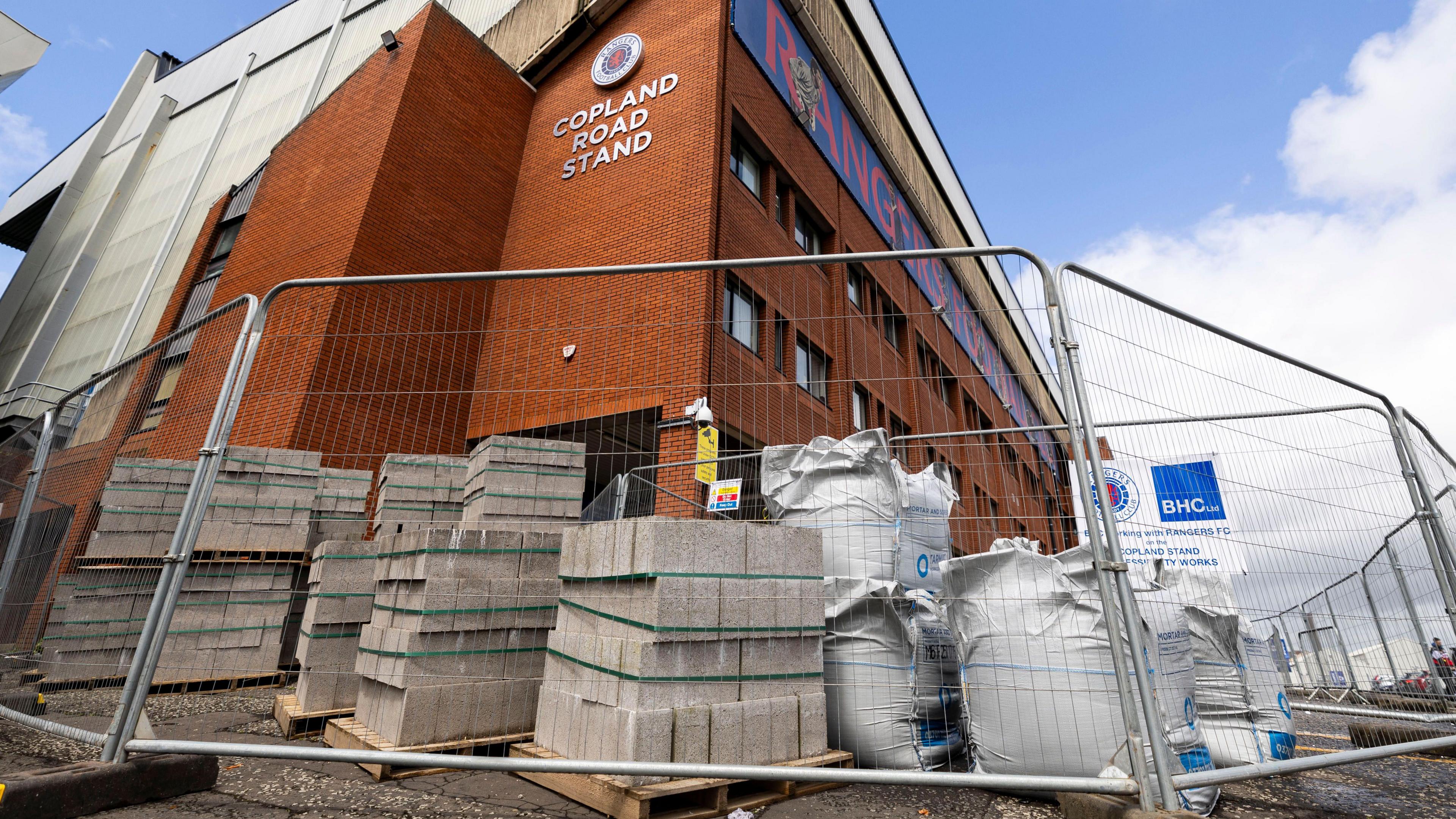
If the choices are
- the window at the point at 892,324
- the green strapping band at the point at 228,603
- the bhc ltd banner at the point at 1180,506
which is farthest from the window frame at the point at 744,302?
the green strapping band at the point at 228,603

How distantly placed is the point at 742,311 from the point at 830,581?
6.98m

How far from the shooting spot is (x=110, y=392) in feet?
18.4

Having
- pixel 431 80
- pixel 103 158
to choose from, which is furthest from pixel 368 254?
pixel 103 158

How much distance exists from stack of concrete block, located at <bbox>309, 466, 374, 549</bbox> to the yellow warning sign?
347 cm

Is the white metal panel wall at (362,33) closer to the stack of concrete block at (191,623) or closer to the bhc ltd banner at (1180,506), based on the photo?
the stack of concrete block at (191,623)

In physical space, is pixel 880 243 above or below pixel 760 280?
above

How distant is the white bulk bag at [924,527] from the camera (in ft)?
16.4

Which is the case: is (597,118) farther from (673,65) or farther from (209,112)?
(209,112)

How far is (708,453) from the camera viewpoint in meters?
6.82

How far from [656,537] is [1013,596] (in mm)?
2078

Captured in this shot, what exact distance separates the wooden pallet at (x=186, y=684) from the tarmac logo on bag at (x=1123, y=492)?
265 inches

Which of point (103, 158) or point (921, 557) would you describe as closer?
point (921, 557)

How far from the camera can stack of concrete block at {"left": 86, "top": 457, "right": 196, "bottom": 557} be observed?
636 centimetres

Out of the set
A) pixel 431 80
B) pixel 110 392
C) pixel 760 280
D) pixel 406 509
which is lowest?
pixel 406 509
